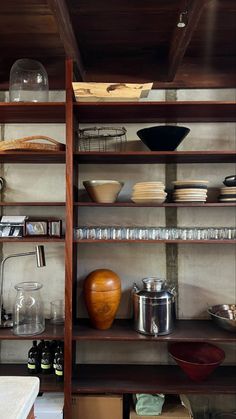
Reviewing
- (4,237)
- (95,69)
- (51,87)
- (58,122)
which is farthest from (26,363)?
(95,69)

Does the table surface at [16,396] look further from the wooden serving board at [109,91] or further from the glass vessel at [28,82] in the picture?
the glass vessel at [28,82]

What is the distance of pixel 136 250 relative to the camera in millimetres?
2334

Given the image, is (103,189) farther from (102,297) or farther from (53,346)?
(53,346)

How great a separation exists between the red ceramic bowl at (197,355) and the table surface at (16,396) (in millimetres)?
1164

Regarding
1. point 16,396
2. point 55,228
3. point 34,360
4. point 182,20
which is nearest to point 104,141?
point 55,228

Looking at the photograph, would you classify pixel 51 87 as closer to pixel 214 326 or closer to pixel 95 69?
pixel 95 69

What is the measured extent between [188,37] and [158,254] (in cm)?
143

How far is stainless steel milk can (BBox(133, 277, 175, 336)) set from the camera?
1.96 metres

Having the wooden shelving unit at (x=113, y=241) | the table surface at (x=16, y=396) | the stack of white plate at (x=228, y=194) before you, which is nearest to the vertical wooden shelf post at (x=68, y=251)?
the wooden shelving unit at (x=113, y=241)

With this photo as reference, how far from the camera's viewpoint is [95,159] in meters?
2.21

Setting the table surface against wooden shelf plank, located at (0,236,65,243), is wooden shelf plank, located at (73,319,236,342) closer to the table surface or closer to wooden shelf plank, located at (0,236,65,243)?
wooden shelf plank, located at (0,236,65,243)

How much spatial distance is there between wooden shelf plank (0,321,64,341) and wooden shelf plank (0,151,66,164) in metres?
1.17

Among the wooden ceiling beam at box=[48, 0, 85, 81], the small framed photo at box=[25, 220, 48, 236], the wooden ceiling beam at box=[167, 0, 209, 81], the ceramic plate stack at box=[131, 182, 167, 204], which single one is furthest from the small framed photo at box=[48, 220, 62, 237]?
the wooden ceiling beam at box=[167, 0, 209, 81]

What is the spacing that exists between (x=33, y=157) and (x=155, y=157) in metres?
0.85
